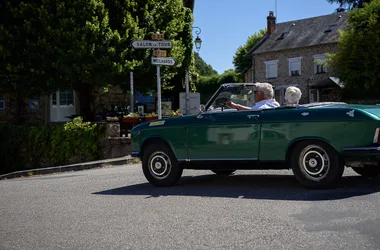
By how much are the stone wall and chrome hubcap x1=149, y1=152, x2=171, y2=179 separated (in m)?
37.2

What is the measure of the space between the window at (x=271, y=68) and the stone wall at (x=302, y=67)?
288 mm

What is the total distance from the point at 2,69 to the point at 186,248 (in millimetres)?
14977

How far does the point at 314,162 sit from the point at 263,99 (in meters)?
1.34

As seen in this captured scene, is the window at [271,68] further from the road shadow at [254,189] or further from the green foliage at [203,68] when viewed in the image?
the green foliage at [203,68]

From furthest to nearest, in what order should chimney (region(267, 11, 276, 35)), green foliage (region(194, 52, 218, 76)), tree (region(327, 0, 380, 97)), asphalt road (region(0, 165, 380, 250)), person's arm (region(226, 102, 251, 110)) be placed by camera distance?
green foliage (region(194, 52, 218, 76)) < chimney (region(267, 11, 276, 35)) < tree (region(327, 0, 380, 97)) < person's arm (region(226, 102, 251, 110)) < asphalt road (region(0, 165, 380, 250))

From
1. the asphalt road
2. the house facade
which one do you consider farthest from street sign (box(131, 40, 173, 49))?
the house facade

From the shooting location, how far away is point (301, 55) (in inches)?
1786

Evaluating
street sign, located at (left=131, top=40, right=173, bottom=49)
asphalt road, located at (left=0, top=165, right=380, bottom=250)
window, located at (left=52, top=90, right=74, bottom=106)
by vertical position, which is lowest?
asphalt road, located at (left=0, top=165, right=380, bottom=250)

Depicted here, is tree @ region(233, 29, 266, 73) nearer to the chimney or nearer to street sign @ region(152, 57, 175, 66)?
the chimney

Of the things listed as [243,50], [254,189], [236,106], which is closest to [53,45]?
[236,106]

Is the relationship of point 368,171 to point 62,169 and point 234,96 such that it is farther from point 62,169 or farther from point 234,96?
point 62,169

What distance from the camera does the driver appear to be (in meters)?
7.25

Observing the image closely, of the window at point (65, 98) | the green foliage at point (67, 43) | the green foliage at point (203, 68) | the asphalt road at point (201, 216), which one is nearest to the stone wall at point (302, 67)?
the window at point (65, 98)

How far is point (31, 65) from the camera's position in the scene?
17.5 metres
